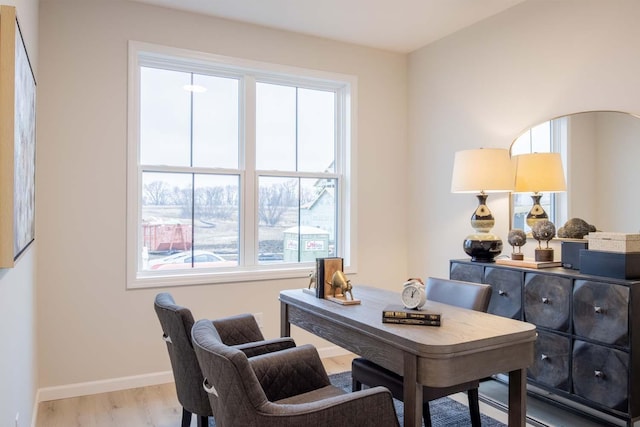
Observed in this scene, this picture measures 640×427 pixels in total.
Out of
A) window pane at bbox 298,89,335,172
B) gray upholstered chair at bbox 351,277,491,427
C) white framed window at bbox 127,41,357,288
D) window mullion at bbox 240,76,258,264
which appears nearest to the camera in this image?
gray upholstered chair at bbox 351,277,491,427

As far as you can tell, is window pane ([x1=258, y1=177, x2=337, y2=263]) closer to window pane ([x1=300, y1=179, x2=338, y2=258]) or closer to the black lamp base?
window pane ([x1=300, y1=179, x2=338, y2=258])

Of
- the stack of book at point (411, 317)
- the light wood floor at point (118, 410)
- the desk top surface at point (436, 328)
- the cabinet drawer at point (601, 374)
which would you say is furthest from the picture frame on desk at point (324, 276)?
the cabinet drawer at point (601, 374)

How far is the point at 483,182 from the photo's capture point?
3.09m

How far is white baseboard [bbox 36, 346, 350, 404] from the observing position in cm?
304

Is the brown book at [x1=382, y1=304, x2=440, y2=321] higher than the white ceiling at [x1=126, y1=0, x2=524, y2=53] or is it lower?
lower

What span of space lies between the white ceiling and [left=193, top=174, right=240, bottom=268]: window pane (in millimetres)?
1225

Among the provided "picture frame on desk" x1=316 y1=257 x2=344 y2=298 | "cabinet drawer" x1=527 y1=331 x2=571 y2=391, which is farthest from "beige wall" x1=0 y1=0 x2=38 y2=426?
"cabinet drawer" x1=527 y1=331 x2=571 y2=391

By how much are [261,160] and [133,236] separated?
3.78ft

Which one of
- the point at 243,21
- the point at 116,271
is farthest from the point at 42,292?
the point at 243,21

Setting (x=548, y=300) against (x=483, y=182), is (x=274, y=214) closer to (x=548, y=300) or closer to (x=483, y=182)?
(x=483, y=182)

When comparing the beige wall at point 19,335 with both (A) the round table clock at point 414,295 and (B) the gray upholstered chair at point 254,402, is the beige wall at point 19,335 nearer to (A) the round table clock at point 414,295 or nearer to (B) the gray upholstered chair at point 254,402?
(B) the gray upholstered chair at point 254,402

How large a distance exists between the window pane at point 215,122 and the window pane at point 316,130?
1.91 feet

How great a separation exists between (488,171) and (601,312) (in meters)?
1.08

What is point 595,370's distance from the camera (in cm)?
243
